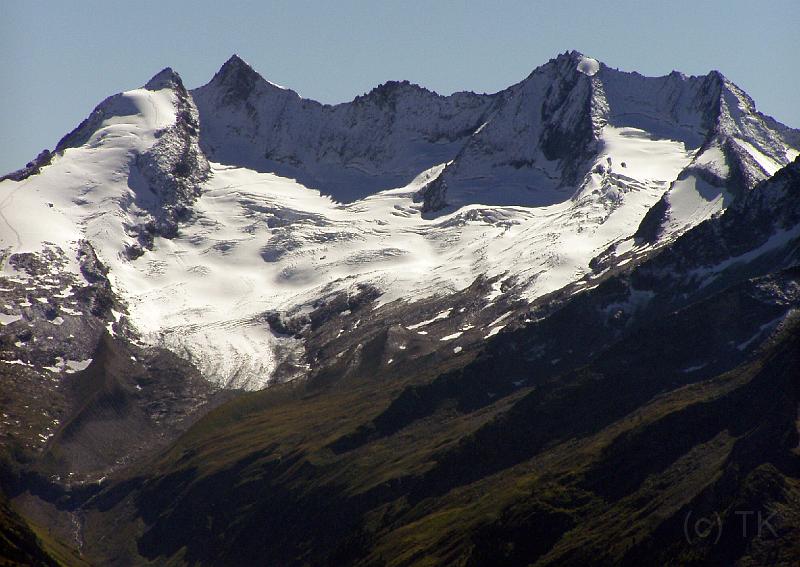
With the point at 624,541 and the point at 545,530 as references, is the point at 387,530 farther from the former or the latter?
the point at 624,541

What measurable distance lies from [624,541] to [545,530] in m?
16.7

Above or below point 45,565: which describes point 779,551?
below

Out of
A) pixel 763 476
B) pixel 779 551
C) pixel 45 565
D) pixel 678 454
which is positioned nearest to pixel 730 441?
pixel 678 454

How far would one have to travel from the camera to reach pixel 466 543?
576ft

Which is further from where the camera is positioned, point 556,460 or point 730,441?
point 556,460

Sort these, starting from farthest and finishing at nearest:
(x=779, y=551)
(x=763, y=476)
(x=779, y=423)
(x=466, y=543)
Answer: (x=466, y=543) < (x=779, y=423) < (x=763, y=476) < (x=779, y=551)

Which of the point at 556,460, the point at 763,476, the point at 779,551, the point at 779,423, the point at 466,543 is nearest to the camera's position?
the point at 779,551

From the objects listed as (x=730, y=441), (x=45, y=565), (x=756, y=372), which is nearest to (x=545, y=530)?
(x=730, y=441)

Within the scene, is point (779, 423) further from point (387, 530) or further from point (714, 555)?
point (387, 530)

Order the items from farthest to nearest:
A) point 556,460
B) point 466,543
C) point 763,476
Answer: point 556,460 → point 466,543 → point 763,476

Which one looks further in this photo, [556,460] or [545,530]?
[556,460]

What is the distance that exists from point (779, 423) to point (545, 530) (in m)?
29.4

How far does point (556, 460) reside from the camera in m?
194

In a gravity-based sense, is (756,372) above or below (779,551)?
above
